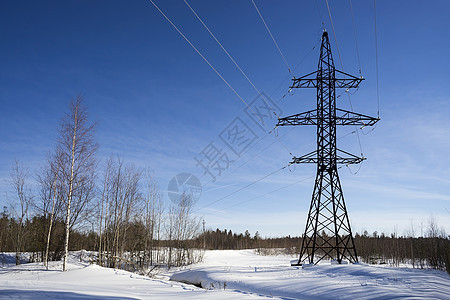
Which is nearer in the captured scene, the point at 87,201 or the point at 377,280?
the point at 377,280

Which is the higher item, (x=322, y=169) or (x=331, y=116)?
(x=331, y=116)

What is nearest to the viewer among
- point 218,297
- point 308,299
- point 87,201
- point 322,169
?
point 218,297

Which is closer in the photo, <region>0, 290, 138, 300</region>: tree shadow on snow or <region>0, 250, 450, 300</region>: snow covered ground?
<region>0, 290, 138, 300</region>: tree shadow on snow

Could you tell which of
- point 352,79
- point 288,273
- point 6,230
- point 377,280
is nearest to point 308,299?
point 377,280

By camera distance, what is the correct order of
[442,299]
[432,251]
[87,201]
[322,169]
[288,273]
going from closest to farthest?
[442,299] < [288,273] < [322,169] < [87,201] < [432,251]

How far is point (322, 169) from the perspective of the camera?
16484mm

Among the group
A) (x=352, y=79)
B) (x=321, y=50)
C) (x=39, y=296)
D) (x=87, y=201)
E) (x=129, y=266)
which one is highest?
(x=321, y=50)

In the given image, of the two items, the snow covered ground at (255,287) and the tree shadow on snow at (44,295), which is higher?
the tree shadow on snow at (44,295)

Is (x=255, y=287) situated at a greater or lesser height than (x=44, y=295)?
lesser

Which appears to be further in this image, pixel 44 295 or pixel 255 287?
pixel 255 287

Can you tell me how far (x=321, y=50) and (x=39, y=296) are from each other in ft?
59.5

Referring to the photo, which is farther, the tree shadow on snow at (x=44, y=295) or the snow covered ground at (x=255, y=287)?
the snow covered ground at (x=255, y=287)

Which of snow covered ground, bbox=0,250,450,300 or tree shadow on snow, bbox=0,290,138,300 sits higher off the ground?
tree shadow on snow, bbox=0,290,138,300

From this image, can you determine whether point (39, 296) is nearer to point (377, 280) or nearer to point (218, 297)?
point (218, 297)
